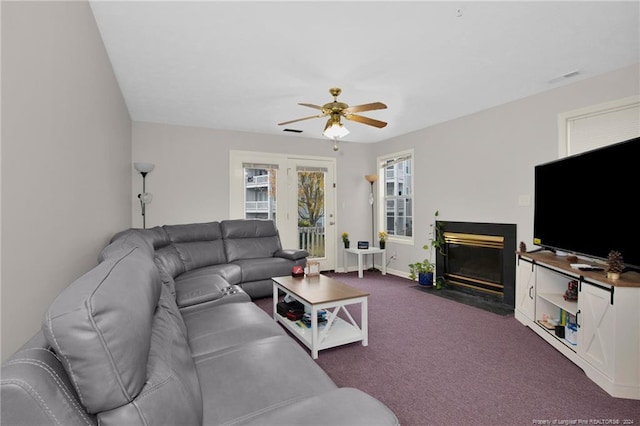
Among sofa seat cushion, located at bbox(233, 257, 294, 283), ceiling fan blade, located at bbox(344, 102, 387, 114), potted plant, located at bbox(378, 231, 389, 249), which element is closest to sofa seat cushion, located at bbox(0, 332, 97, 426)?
ceiling fan blade, located at bbox(344, 102, 387, 114)

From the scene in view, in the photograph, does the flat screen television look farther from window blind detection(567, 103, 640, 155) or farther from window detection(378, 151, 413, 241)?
window detection(378, 151, 413, 241)

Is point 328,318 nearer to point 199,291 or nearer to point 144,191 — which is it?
point 199,291

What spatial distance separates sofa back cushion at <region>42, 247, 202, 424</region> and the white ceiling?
1873mm

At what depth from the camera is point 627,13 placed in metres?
2.02

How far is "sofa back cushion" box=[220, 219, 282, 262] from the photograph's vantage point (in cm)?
440

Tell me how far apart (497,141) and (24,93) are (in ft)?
14.2

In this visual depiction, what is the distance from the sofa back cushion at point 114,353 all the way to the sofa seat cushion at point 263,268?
302 centimetres

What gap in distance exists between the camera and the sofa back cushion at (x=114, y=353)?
0.68 m

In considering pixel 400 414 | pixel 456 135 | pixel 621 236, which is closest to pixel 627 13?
pixel 621 236

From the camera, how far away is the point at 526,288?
308cm

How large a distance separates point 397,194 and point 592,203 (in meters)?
3.28

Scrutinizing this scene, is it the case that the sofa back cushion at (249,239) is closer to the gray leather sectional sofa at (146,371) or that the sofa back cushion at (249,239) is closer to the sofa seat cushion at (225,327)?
the sofa seat cushion at (225,327)

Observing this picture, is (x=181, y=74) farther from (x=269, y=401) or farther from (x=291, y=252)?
(x=269, y=401)

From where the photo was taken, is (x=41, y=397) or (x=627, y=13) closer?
(x=41, y=397)
